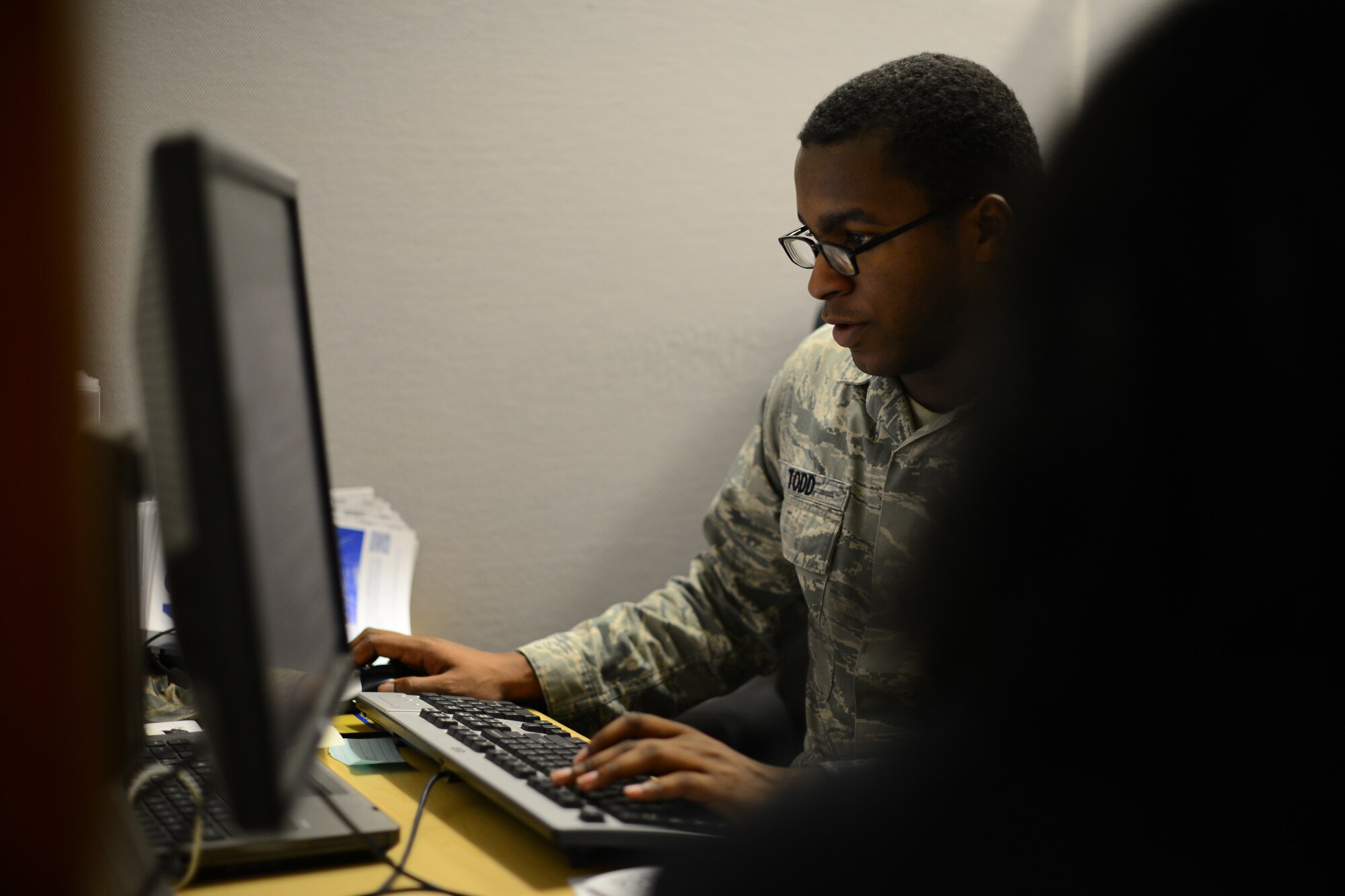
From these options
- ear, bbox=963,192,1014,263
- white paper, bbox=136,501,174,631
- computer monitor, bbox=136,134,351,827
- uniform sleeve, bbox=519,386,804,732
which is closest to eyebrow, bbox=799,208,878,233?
ear, bbox=963,192,1014,263

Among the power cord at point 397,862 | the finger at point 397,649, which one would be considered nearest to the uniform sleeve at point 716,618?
the finger at point 397,649

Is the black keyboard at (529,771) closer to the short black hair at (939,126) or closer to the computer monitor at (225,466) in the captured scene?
the computer monitor at (225,466)

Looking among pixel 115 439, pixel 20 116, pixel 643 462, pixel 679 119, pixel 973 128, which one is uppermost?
pixel 679 119

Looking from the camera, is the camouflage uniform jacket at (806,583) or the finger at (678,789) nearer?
the finger at (678,789)

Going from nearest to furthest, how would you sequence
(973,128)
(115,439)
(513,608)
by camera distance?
(115,439) → (973,128) → (513,608)

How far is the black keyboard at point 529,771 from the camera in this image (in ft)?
2.29

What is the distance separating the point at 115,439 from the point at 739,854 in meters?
0.44

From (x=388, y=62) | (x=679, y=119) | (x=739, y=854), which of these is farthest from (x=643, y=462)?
(x=739, y=854)

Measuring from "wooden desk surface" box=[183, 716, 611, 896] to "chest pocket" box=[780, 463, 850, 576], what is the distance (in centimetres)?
50

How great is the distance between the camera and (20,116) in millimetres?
307

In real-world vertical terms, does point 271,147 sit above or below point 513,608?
above

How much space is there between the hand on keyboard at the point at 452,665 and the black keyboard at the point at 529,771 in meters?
0.08

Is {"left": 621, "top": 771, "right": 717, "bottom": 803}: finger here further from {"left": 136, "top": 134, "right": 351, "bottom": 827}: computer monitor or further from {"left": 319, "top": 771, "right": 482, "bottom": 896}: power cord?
{"left": 136, "top": 134, "right": 351, "bottom": 827}: computer monitor

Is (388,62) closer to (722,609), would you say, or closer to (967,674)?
(722,609)
